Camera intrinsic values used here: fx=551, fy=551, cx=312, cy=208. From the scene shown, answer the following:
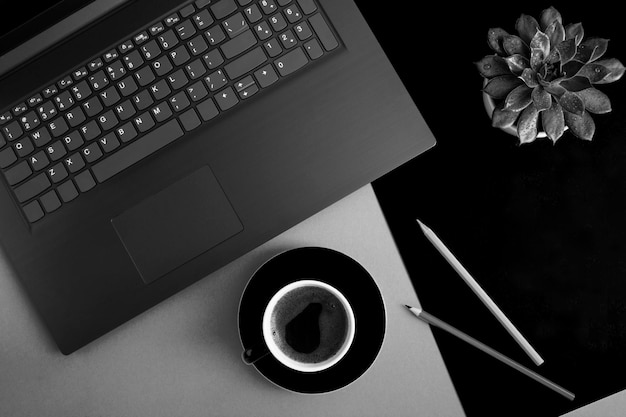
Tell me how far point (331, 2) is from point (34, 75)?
0.41 m

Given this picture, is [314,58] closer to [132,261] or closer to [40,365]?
[132,261]

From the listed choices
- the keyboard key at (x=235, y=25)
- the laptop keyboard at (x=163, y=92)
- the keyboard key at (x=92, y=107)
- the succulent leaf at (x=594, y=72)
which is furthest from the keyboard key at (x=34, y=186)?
the succulent leaf at (x=594, y=72)

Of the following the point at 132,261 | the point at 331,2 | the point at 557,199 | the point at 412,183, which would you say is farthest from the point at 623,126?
the point at 132,261

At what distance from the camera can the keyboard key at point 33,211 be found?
0.73 m

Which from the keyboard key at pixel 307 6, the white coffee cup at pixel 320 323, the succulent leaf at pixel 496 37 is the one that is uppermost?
the keyboard key at pixel 307 6

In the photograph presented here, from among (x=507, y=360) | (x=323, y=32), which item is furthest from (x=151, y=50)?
(x=507, y=360)

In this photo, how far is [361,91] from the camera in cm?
74

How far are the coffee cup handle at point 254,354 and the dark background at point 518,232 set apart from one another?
0.23 metres

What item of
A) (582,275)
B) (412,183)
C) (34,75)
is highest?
(34,75)

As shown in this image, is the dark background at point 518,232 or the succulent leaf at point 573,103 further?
the dark background at point 518,232

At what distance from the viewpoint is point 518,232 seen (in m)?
0.78

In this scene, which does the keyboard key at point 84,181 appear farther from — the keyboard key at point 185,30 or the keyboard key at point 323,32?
the keyboard key at point 323,32

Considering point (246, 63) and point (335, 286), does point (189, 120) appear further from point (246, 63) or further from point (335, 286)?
point (335, 286)

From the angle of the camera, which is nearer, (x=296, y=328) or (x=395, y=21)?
(x=296, y=328)
